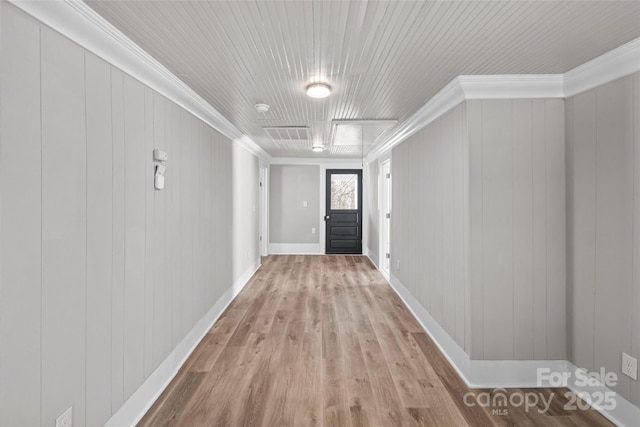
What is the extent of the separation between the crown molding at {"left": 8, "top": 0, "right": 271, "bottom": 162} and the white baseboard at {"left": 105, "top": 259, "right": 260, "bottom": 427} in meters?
1.97

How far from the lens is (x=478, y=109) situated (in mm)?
2395

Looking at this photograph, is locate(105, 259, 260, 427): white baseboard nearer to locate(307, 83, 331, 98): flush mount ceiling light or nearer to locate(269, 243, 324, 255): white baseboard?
locate(307, 83, 331, 98): flush mount ceiling light

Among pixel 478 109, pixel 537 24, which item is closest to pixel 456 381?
pixel 478 109

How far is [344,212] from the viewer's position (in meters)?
7.66

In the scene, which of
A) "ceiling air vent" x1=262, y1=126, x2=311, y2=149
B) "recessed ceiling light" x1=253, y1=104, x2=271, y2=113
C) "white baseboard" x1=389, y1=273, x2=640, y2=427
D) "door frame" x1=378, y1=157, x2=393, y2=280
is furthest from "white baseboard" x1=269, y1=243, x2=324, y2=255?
"white baseboard" x1=389, y1=273, x2=640, y2=427

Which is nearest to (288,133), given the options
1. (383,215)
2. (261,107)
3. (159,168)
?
(261,107)

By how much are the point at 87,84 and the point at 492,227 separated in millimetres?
2693

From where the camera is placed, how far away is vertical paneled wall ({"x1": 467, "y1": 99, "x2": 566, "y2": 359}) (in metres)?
2.38

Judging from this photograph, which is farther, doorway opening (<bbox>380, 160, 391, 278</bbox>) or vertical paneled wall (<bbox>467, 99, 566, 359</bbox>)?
doorway opening (<bbox>380, 160, 391, 278</bbox>)

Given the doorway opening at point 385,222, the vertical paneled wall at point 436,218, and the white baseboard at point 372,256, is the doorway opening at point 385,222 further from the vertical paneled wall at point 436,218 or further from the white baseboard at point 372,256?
the vertical paneled wall at point 436,218

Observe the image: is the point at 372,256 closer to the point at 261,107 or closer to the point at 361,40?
the point at 261,107

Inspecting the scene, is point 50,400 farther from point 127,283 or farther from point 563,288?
→ point 563,288

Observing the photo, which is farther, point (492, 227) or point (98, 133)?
point (492, 227)

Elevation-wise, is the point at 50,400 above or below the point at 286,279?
above
